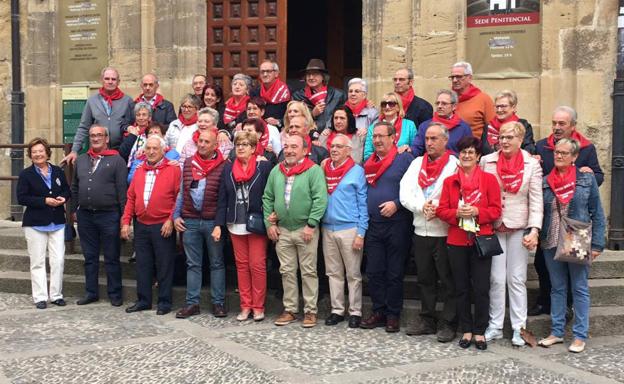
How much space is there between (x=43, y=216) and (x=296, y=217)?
269cm

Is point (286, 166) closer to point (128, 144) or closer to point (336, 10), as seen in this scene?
point (128, 144)

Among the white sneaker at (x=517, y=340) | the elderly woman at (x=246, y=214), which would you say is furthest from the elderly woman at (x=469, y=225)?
the elderly woman at (x=246, y=214)

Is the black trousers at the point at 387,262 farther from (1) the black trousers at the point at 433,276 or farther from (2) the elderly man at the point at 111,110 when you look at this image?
(2) the elderly man at the point at 111,110

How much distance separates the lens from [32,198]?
24.6 ft

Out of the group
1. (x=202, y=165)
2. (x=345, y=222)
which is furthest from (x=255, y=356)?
(x=202, y=165)

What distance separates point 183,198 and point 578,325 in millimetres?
3600

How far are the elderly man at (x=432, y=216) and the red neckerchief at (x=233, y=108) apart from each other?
6.88 feet

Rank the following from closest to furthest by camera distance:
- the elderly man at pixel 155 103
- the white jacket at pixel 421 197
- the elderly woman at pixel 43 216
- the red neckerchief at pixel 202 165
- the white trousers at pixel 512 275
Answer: the white trousers at pixel 512 275, the white jacket at pixel 421 197, the red neckerchief at pixel 202 165, the elderly woman at pixel 43 216, the elderly man at pixel 155 103

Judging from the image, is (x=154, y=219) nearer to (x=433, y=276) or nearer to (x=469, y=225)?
(x=433, y=276)

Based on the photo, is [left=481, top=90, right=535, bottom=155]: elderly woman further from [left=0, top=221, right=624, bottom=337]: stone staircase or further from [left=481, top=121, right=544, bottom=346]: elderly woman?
[left=0, top=221, right=624, bottom=337]: stone staircase

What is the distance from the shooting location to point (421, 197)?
20.3 feet

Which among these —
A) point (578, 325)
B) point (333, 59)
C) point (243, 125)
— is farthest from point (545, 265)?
point (333, 59)

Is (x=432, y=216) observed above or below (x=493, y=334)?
above

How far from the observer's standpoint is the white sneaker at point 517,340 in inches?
237
